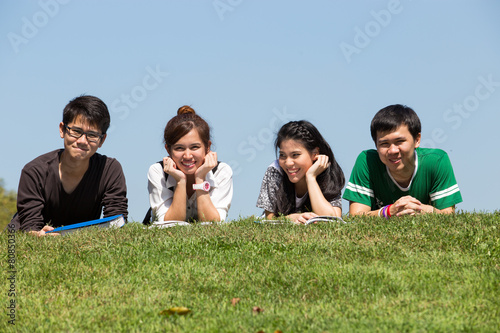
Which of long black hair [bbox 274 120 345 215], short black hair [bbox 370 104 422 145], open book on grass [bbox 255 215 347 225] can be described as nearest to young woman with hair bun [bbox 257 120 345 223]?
long black hair [bbox 274 120 345 215]

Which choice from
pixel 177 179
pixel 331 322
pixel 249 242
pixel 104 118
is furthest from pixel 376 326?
pixel 104 118

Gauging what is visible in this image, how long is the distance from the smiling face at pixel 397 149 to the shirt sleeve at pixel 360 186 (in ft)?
1.23

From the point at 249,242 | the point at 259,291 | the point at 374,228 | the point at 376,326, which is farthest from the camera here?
the point at 374,228

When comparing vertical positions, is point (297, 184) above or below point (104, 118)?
below

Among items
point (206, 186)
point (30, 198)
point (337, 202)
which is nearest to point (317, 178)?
point (337, 202)

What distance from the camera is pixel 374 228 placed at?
7504 mm

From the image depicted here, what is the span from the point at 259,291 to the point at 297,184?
12.3ft

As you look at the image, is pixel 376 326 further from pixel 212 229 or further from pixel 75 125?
pixel 75 125

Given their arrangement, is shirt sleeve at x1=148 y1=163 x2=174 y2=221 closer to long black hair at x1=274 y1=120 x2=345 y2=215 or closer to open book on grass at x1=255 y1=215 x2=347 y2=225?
open book on grass at x1=255 y1=215 x2=347 y2=225

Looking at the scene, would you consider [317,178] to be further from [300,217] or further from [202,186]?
[202,186]

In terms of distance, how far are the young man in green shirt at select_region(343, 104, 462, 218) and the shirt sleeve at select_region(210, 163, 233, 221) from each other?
1.88 meters

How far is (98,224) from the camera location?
27.8 feet

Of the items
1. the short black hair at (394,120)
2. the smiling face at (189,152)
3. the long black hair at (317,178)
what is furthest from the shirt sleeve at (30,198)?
the short black hair at (394,120)

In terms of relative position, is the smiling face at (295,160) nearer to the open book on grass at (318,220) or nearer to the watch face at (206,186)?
the open book on grass at (318,220)
